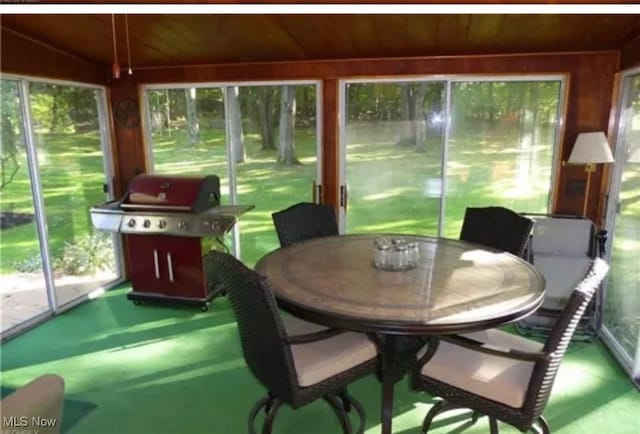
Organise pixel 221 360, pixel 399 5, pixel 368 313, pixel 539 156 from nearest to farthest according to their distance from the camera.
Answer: pixel 368 313 → pixel 399 5 → pixel 221 360 → pixel 539 156

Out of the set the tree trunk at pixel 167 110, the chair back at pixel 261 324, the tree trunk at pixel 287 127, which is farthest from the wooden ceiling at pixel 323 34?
the chair back at pixel 261 324

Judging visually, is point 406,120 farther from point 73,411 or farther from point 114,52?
point 73,411

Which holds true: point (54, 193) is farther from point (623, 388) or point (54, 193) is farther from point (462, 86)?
point (623, 388)

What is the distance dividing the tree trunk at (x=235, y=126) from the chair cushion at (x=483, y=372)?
2.93 metres

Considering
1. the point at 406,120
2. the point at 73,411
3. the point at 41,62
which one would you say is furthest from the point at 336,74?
the point at 73,411

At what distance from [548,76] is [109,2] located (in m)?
3.15

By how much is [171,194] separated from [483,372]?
2.77m

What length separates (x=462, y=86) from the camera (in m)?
3.71

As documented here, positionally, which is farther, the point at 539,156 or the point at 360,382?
the point at 539,156

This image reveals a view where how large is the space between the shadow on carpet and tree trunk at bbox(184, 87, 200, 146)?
2.61 meters

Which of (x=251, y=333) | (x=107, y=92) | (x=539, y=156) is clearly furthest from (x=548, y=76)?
(x=107, y=92)

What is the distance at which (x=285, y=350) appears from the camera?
5.90 feet

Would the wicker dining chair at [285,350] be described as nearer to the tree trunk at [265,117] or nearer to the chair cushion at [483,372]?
the chair cushion at [483,372]

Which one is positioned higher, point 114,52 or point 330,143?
point 114,52
